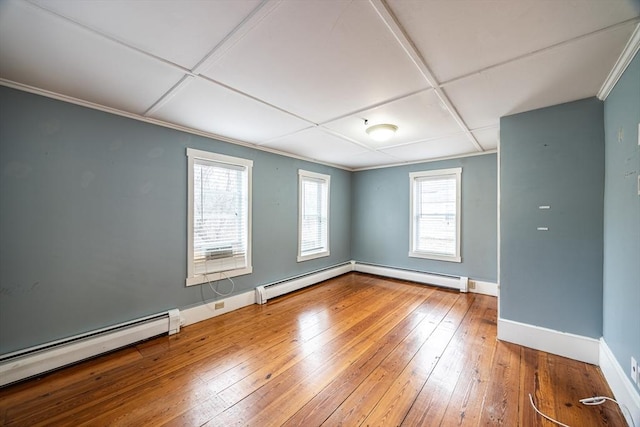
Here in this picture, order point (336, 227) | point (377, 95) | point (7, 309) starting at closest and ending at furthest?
1. point (7, 309)
2. point (377, 95)
3. point (336, 227)

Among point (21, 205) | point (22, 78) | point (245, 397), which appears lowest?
point (245, 397)

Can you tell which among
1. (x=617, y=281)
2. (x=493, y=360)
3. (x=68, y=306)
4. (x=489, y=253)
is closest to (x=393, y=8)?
(x=617, y=281)

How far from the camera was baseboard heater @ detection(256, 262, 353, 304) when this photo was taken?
3785 millimetres

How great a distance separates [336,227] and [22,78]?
4.67m

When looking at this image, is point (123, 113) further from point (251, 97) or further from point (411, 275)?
point (411, 275)

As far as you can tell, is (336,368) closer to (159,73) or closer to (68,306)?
(68,306)

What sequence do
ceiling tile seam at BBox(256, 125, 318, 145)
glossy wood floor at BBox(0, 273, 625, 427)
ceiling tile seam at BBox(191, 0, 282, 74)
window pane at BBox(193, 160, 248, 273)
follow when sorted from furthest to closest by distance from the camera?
window pane at BBox(193, 160, 248, 273), ceiling tile seam at BBox(256, 125, 318, 145), glossy wood floor at BBox(0, 273, 625, 427), ceiling tile seam at BBox(191, 0, 282, 74)

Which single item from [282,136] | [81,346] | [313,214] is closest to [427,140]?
[282,136]

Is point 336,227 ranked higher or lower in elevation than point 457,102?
lower

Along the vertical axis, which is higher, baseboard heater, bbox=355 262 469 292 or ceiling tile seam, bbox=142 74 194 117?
ceiling tile seam, bbox=142 74 194 117

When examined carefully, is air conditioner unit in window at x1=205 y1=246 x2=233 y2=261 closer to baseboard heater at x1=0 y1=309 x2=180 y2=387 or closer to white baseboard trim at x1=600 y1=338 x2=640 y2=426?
baseboard heater at x1=0 y1=309 x2=180 y2=387

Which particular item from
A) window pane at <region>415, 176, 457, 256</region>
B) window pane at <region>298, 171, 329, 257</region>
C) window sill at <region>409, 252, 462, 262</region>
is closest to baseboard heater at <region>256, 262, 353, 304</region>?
window pane at <region>298, 171, 329, 257</region>

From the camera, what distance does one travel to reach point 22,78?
6.32 feet

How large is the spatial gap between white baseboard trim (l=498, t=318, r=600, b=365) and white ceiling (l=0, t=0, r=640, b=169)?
2.23m
